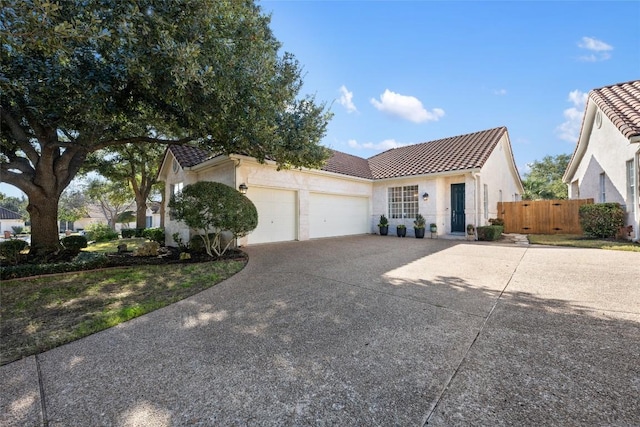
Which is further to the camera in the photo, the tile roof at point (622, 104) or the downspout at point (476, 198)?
the downspout at point (476, 198)

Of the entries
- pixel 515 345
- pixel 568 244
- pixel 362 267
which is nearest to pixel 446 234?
pixel 568 244

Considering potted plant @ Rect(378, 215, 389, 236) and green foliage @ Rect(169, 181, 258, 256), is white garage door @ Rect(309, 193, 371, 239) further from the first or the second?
green foliage @ Rect(169, 181, 258, 256)

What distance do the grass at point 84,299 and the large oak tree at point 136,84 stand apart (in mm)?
3330

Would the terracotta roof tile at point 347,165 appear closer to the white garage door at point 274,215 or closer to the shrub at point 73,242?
the white garage door at point 274,215

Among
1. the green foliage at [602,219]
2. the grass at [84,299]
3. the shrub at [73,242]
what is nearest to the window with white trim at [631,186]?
the green foliage at [602,219]

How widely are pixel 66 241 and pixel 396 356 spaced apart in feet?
39.2

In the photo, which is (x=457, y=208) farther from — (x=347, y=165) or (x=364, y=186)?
(x=347, y=165)

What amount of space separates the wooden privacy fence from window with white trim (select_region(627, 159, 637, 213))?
3.04m

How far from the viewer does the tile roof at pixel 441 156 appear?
13.2 meters

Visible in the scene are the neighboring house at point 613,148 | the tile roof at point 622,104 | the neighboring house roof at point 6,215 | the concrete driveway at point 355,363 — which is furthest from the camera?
the neighboring house roof at point 6,215

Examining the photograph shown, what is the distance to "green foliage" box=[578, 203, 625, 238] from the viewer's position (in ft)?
33.7

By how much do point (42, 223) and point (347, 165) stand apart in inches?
508

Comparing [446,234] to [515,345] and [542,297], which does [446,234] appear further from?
[515,345]

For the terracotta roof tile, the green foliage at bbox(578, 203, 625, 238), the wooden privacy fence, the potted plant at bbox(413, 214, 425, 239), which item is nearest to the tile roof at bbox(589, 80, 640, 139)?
the green foliage at bbox(578, 203, 625, 238)
